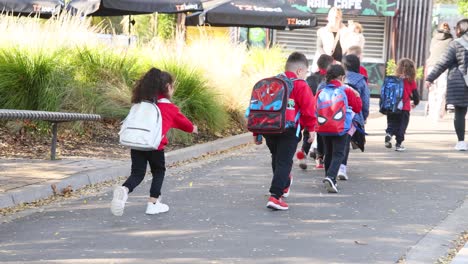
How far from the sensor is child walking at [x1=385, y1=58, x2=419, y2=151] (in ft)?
45.2

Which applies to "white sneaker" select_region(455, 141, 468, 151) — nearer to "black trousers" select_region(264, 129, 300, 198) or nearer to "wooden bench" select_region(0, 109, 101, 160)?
"wooden bench" select_region(0, 109, 101, 160)

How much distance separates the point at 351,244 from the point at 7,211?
9.79 feet

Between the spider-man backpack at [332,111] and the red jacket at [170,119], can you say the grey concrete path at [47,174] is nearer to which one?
the red jacket at [170,119]

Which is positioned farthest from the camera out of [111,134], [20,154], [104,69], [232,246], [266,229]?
[104,69]

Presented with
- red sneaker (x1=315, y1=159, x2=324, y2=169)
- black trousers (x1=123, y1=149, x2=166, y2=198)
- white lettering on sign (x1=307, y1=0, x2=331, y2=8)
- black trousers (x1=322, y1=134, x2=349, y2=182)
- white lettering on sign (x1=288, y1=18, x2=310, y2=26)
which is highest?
white lettering on sign (x1=288, y1=18, x2=310, y2=26)

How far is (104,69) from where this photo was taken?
46.1ft

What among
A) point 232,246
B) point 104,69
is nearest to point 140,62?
point 104,69

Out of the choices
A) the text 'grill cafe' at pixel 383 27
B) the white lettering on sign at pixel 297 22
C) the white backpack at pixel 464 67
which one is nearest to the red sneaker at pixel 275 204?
the white backpack at pixel 464 67

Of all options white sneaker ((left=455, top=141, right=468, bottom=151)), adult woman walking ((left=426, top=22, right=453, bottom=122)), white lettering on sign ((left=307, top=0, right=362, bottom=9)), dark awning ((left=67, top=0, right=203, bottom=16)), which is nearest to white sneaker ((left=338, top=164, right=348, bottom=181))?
white sneaker ((left=455, top=141, right=468, bottom=151))

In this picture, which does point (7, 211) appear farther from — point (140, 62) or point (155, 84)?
point (140, 62)

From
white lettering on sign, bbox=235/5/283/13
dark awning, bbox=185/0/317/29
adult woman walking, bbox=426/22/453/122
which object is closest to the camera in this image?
adult woman walking, bbox=426/22/453/122

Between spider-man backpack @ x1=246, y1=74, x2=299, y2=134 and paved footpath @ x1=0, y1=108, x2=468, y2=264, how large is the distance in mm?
761

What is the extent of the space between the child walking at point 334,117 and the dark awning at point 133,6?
6.62 metres

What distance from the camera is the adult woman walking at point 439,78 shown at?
1820cm
